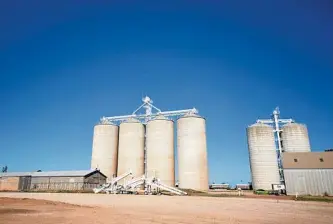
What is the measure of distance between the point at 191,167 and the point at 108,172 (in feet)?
57.8

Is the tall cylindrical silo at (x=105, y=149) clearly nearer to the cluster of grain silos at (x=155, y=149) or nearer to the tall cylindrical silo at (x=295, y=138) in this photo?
the cluster of grain silos at (x=155, y=149)

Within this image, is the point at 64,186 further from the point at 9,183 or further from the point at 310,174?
the point at 310,174

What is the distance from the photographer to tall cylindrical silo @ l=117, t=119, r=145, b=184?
4753 centimetres

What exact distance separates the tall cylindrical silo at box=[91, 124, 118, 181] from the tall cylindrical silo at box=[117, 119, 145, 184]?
2.25 meters

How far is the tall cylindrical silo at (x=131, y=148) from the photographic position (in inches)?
1871

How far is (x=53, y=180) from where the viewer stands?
157ft

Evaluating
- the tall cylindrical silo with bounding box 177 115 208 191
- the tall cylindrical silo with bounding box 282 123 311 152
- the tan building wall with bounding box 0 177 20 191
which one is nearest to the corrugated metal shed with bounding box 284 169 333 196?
the tall cylindrical silo with bounding box 282 123 311 152

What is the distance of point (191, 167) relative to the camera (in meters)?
43.0

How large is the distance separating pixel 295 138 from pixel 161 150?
84.3 ft

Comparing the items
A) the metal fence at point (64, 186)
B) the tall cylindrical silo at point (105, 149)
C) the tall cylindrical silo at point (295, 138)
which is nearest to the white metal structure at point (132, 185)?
the metal fence at point (64, 186)

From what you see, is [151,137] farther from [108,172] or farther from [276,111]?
[276,111]

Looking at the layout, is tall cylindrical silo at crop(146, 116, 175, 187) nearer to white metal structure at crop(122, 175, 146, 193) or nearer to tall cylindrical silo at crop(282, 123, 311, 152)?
white metal structure at crop(122, 175, 146, 193)

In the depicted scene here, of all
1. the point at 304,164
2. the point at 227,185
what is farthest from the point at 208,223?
the point at 227,185

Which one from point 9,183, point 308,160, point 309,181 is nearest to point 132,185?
point 309,181
